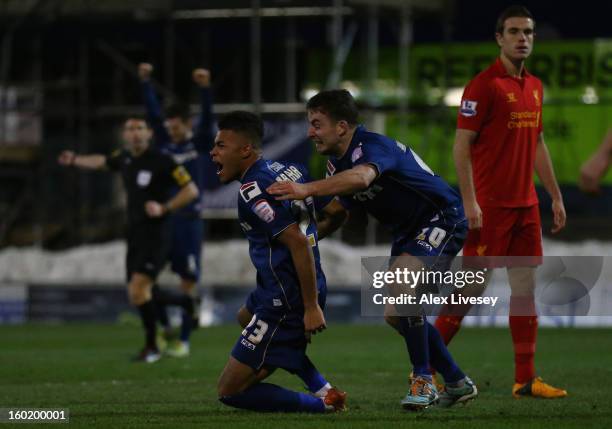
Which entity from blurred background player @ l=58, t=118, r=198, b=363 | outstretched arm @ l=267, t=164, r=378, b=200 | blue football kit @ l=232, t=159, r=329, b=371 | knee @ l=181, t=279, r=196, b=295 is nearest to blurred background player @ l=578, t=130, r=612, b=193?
outstretched arm @ l=267, t=164, r=378, b=200

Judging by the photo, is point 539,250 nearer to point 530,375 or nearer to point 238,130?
point 530,375

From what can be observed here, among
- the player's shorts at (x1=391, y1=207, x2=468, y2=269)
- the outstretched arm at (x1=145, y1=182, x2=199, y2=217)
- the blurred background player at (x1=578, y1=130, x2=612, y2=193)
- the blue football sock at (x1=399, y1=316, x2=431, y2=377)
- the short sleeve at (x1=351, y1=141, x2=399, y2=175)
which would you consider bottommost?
the blue football sock at (x1=399, y1=316, x2=431, y2=377)

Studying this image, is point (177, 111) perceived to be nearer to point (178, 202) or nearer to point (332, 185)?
point (178, 202)

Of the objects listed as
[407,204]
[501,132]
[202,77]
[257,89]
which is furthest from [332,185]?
[257,89]

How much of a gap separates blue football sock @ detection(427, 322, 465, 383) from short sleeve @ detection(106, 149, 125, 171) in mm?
5733

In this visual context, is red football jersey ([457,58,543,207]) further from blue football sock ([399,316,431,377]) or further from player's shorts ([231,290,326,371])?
player's shorts ([231,290,326,371])

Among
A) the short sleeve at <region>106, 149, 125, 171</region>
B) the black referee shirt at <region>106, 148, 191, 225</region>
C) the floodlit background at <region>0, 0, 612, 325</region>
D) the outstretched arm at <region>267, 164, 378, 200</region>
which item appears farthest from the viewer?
the floodlit background at <region>0, 0, 612, 325</region>

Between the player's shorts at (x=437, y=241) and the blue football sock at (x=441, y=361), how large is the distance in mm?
404

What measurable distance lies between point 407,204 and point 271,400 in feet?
4.66

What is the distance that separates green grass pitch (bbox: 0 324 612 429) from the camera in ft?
23.1

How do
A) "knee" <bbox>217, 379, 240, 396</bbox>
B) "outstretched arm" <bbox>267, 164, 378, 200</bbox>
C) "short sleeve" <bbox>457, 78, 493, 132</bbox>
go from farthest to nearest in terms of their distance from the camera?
"short sleeve" <bbox>457, 78, 493, 132</bbox>, "knee" <bbox>217, 379, 240, 396</bbox>, "outstretched arm" <bbox>267, 164, 378, 200</bbox>

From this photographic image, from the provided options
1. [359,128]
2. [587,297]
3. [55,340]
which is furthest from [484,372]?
[55,340]

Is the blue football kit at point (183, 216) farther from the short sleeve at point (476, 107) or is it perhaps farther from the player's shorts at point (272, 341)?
the player's shorts at point (272, 341)

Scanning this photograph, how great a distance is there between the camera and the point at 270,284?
7.14m
